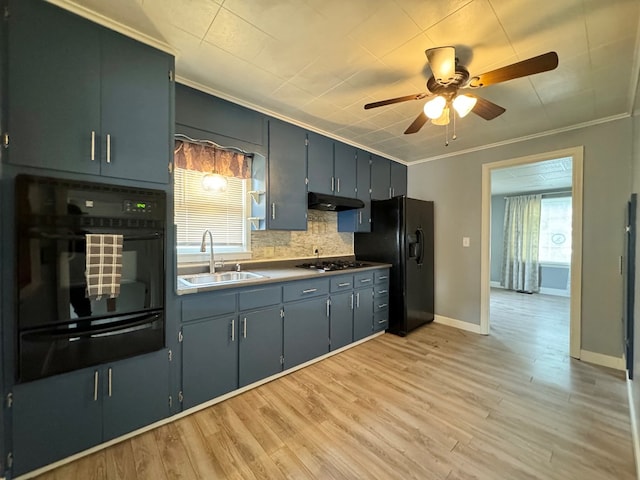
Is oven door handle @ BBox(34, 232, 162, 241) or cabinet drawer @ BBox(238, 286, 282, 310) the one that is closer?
oven door handle @ BBox(34, 232, 162, 241)

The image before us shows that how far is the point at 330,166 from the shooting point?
3123 mm

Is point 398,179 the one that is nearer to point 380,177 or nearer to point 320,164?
point 380,177

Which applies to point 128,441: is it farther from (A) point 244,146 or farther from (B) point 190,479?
(A) point 244,146

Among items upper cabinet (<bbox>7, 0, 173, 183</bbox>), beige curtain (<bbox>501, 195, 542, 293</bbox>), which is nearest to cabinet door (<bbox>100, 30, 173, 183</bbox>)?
upper cabinet (<bbox>7, 0, 173, 183</bbox>)

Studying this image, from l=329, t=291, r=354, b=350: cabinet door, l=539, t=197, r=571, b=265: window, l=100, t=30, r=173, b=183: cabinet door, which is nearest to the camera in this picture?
l=100, t=30, r=173, b=183: cabinet door

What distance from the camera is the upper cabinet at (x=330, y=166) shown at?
2.94 meters

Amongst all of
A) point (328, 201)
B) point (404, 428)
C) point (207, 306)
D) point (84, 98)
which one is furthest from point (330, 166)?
point (404, 428)

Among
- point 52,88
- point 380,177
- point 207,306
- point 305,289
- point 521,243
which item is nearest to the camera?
point 52,88

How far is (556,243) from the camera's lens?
19.4ft

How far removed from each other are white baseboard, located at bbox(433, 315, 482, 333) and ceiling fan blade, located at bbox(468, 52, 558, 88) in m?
3.12

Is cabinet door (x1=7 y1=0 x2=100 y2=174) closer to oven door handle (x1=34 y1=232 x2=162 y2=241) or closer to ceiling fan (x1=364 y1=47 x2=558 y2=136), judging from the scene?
oven door handle (x1=34 y1=232 x2=162 y2=241)

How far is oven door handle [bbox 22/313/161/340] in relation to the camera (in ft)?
4.38

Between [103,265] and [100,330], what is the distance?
38 cm

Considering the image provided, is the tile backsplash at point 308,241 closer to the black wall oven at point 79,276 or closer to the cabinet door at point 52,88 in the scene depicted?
the black wall oven at point 79,276
